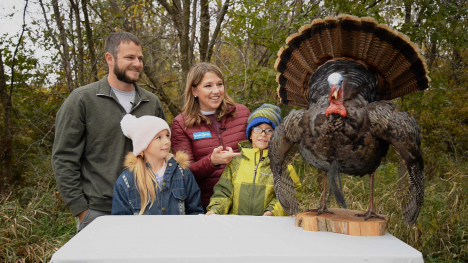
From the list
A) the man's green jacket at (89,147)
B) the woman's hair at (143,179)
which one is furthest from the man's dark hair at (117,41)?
the woman's hair at (143,179)

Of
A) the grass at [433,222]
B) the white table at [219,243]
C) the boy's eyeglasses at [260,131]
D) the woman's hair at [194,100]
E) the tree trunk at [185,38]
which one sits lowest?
the grass at [433,222]

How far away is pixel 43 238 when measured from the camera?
473 centimetres

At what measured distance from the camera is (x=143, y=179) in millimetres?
2822

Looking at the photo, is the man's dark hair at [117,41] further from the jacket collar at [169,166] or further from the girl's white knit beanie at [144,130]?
the jacket collar at [169,166]

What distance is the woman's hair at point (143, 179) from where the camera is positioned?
2.82 m

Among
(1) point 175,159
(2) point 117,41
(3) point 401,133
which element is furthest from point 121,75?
(3) point 401,133

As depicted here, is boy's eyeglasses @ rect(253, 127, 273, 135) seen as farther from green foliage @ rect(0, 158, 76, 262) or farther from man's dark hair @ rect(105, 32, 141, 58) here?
green foliage @ rect(0, 158, 76, 262)

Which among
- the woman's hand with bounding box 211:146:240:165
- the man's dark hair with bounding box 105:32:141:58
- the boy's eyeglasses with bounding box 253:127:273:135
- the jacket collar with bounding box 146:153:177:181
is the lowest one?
the jacket collar with bounding box 146:153:177:181

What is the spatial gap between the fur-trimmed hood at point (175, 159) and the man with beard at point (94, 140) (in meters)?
0.27

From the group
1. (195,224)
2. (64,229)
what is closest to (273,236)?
(195,224)

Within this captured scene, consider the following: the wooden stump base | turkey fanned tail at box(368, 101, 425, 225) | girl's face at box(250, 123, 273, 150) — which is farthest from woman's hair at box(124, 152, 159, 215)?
turkey fanned tail at box(368, 101, 425, 225)

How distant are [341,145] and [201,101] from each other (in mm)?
1550

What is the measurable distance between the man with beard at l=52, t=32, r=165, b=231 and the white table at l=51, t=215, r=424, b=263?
25.7 inches

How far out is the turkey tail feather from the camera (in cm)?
231
